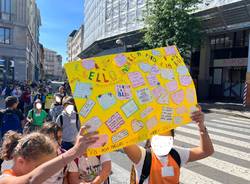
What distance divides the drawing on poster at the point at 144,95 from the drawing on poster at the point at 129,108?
0.23ft

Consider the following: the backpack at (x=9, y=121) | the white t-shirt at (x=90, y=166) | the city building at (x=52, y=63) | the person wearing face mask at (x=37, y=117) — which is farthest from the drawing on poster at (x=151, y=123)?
the city building at (x=52, y=63)

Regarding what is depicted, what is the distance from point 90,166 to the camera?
324 cm

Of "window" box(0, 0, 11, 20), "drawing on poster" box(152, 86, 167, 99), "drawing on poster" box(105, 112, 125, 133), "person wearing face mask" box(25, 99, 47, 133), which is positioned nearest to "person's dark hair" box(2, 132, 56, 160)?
"drawing on poster" box(105, 112, 125, 133)

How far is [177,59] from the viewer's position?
103 inches

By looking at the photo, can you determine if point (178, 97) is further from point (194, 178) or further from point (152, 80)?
point (194, 178)

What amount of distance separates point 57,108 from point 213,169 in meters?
3.54

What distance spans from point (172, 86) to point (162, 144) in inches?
17.6

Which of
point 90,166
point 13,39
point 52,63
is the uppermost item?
point 52,63

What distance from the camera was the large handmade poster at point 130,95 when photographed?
2.18 m

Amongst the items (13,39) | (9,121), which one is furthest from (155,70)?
(13,39)

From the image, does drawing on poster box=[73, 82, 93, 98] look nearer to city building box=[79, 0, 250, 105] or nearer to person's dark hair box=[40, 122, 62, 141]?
person's dark hair box=[40, 122, 62, 141]

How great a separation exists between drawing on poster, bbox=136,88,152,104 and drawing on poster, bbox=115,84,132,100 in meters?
0.07

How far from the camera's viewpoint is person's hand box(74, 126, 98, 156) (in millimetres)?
1941

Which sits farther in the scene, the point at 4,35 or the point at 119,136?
the point at 4,35
